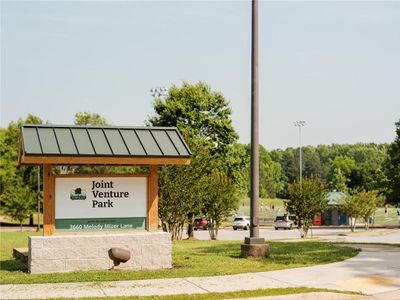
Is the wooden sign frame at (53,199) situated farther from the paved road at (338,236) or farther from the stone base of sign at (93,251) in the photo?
the paved road at (338,236)

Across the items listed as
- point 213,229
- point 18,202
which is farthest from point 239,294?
point 18,202

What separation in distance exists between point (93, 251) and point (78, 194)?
1.41 meters

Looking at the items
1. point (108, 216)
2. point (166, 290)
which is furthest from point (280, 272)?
point (108, 216)

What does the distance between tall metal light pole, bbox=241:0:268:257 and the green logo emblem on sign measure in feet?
15.5

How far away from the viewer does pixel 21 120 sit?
208ft

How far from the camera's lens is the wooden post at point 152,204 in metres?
15.0

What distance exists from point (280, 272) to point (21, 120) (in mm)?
53774

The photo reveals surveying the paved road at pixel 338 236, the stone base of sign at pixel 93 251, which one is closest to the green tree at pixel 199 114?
the paved road at pixel 338 236

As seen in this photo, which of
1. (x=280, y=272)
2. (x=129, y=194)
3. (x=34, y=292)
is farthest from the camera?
(x=129, y=194)

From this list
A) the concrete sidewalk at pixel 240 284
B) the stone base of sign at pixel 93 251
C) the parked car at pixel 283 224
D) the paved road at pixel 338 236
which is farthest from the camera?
the parked car at pixel 283 224

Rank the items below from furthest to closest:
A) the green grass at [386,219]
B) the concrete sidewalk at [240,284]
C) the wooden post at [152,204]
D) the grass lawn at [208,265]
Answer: the green grass at [386,219] → the wooden post at [152,204] → the grass lawn at [208,265] → the concrete sidewalk at [240,284]

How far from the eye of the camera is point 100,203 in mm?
14711

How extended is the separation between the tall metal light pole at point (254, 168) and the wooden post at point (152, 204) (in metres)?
2.95

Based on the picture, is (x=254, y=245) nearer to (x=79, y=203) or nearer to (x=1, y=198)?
(x=79, y=203)
